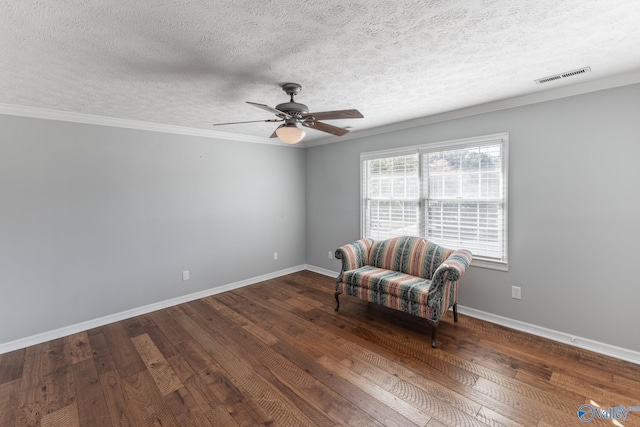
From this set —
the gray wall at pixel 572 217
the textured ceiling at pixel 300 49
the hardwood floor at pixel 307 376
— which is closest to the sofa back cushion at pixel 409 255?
the gray wall at pixel 572 217

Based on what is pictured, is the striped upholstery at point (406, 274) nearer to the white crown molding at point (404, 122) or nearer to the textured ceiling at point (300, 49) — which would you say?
the white crown molding at point (404, 122)

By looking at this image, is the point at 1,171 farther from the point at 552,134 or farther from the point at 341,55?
the point at 552,134

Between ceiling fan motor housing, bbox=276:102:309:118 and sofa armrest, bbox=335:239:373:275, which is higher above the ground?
ceiling fan motor housing, bbox=276:102:309:118

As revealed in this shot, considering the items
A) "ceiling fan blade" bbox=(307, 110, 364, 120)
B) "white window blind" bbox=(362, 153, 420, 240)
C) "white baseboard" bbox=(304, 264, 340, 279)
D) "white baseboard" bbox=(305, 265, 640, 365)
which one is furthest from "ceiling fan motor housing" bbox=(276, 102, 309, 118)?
"white baseboard" bbox=(304, 264, 340, 279)

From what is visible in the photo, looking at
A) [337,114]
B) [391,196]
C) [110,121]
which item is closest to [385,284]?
[391,196]

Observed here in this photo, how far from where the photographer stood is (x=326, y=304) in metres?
3.84

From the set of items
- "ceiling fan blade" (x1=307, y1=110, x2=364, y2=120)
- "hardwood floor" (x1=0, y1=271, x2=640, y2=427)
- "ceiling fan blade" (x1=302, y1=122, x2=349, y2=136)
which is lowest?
"hardwood floor" (x1=0, y1=271, x2=640, y2=427)

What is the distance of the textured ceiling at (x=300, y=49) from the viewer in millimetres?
1513

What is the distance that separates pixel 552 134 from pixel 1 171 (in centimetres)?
553

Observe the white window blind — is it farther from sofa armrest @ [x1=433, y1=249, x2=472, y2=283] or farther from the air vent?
the air vent

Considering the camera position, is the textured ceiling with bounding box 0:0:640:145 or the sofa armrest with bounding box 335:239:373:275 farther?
the sofa armrest with bounding box 335:239:373:275

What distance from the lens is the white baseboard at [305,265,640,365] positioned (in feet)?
8.22

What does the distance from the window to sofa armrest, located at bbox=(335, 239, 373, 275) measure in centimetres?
59

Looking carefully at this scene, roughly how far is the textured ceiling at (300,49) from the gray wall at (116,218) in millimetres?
602
